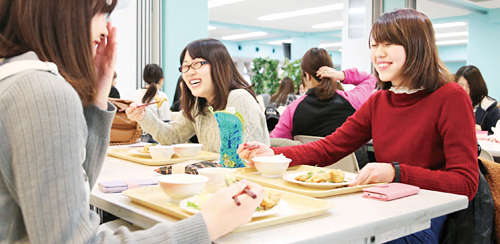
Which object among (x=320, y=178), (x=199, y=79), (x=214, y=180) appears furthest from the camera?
(x=199, y=79)

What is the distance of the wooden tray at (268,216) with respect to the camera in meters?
0.95

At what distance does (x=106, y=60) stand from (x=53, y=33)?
0.74ft

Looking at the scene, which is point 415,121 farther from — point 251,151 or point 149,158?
point 149,158

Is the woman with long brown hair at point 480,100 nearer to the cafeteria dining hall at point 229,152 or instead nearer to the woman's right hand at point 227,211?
the cafeteria dining hall at point 229,152

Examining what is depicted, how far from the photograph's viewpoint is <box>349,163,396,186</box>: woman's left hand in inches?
52.4

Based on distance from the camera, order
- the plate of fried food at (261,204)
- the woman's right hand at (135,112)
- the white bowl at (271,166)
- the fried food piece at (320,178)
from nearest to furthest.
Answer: the plate of fried food at (261,204), the fried food piece at (320,178), the white bowl at (271,166), the woman's right hand at (135,112)

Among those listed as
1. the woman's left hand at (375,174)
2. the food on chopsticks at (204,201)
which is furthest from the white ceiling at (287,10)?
the food on chopsticks at (204,201)

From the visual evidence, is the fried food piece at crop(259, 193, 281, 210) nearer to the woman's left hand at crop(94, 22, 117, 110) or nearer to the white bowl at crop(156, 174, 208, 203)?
the white bowl at crop(156, 174, 208, 203)

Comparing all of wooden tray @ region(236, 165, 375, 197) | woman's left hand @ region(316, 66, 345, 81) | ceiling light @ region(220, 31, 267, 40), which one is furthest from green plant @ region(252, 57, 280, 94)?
wooden tray @ region(236, 165, 375, 197)

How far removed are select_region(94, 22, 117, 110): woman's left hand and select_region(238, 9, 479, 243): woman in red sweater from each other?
0.64 meters

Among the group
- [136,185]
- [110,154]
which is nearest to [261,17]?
[110,154]

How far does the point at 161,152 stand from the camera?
186 centimetres

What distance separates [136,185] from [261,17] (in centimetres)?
1061

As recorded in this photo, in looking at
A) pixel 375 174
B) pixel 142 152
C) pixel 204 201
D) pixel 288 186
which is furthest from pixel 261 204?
pixel 142 152
